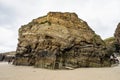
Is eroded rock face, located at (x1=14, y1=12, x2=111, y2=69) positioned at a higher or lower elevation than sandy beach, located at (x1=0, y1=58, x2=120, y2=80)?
higher

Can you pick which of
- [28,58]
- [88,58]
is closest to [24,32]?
[28,58]

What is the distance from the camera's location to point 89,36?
26547 mm

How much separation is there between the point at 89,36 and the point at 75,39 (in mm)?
2445

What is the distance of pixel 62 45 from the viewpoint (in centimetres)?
2416

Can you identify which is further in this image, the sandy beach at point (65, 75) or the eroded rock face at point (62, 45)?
the eroded rock face at point (62, 45)

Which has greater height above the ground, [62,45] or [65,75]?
[62,45]

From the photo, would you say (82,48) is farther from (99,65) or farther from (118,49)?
(118,49)

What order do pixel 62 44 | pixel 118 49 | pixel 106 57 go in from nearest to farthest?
pixel 62 44, pixel 106 57, pixel 118 49

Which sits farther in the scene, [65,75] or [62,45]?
[62,45]

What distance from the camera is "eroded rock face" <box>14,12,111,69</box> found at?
78.2ft

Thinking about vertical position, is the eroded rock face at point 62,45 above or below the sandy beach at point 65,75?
above

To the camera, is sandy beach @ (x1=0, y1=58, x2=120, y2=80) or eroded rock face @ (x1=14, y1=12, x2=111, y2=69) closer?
sandy beach @ (x1=0, y1=58, x2=120, y2=80)

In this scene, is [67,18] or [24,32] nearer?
[67,18]

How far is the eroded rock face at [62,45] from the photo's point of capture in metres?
23.8
